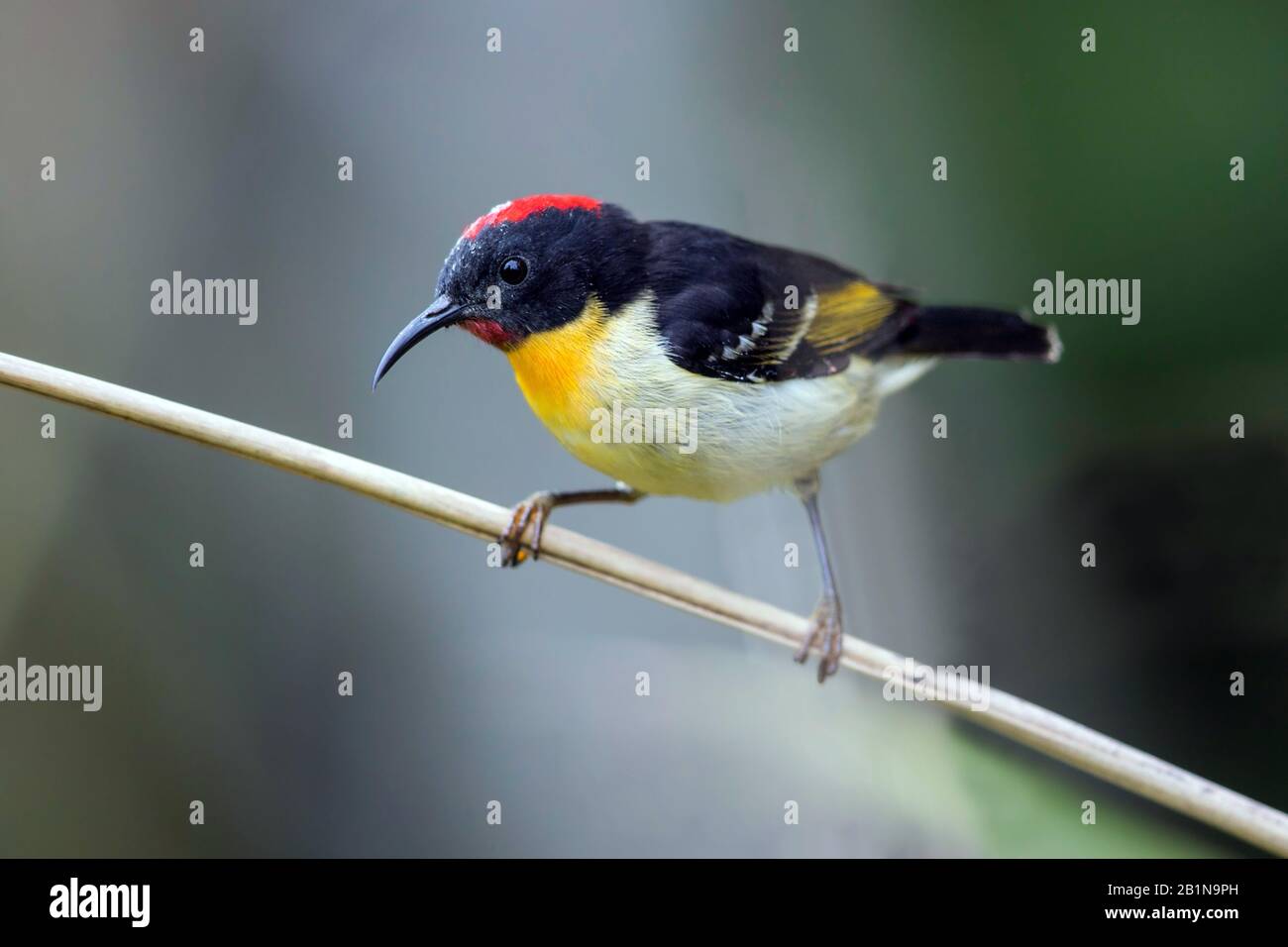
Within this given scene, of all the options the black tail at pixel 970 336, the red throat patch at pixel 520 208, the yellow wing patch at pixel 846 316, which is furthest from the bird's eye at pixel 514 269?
the black tail at pixel 970 336

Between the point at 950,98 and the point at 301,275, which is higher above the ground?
the point at 950,98

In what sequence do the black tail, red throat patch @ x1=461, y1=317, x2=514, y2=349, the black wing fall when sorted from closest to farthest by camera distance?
red throat patch @ x1=461, y1=317, x2=514, y2=349 → the black wing → the black tail

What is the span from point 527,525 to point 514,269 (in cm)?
81

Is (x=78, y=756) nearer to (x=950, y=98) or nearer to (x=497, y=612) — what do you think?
(x=497, y=612)

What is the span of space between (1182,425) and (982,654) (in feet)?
3.78

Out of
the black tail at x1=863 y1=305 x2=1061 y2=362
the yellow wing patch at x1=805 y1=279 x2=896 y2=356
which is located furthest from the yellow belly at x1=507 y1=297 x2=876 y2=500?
the black tail at x1=863 y1=305 x2=1061 y2=362

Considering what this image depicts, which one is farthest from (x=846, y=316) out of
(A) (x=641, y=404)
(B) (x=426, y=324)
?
(B) (x=426, y=324)

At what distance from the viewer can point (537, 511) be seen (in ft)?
11.8

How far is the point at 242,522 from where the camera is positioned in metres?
4.55

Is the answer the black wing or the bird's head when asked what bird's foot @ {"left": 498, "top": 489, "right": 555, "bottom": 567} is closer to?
the bird's head

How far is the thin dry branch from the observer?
8.55 ft

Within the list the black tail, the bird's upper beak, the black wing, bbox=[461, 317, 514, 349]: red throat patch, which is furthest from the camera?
the black tail

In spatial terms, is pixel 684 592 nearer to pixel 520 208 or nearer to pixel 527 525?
pixel 527 525
